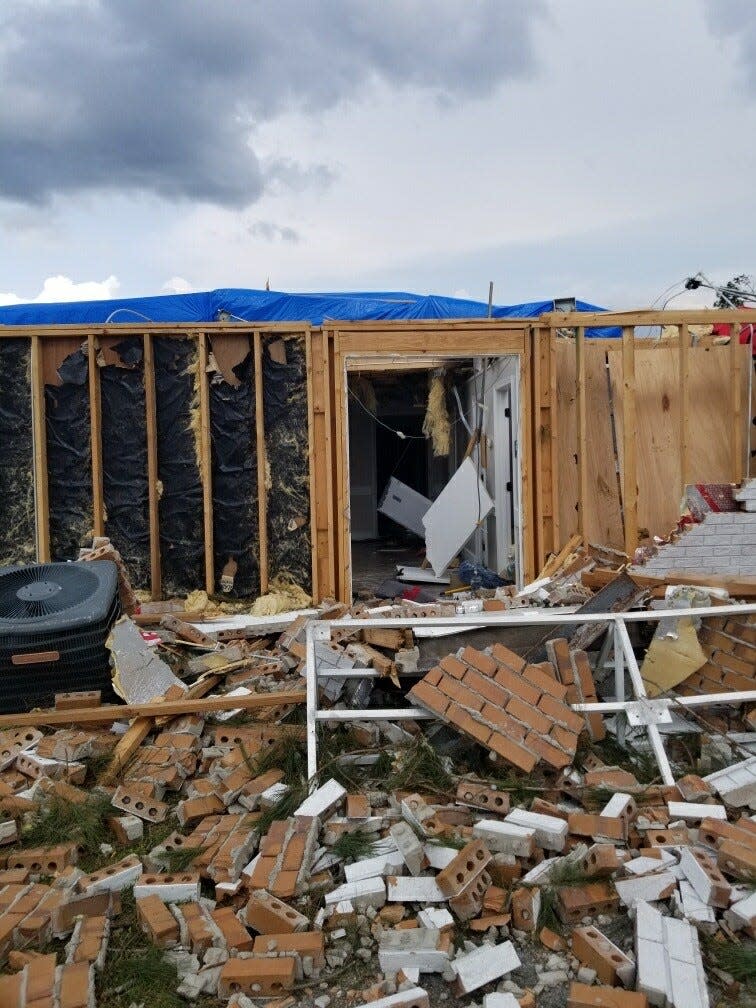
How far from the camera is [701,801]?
4.02 metres

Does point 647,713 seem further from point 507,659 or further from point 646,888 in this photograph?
point 646,888

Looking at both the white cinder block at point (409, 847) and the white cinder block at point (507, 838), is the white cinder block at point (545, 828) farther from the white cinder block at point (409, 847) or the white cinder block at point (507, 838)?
the white cinder block at point (409, 847)

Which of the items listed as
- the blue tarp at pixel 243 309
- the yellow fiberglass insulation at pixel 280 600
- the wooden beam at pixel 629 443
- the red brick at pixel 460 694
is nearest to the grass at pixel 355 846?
the red brick at pixel 460 694

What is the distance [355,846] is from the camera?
3578 millimetres

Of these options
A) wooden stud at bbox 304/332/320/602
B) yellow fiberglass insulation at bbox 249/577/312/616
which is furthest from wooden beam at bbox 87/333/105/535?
wooden stud at bbox 304/332/320/602

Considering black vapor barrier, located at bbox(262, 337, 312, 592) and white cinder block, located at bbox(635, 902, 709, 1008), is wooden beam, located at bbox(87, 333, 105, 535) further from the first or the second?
white cinder block, located at bbox(635, 902, 709, 1008)

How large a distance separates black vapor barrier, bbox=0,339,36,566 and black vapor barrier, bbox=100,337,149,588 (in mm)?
703

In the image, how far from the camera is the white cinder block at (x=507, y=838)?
3488mm

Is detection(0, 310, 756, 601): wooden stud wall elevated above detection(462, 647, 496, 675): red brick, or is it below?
above

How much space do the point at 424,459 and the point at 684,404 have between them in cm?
731

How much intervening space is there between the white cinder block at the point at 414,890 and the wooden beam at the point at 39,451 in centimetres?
584

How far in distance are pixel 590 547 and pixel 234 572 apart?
3.52m

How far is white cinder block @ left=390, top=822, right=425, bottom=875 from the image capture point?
3414mm

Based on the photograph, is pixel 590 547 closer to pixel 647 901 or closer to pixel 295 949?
pixel 647 901
